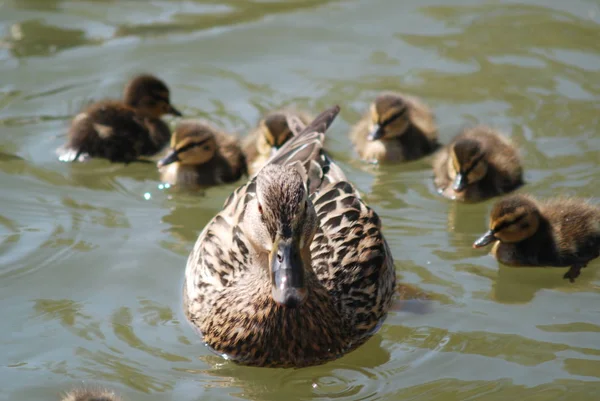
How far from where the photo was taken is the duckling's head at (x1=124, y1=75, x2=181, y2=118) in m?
6.43

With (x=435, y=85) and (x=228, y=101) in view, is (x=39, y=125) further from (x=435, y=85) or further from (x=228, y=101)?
(x=435, y=85)

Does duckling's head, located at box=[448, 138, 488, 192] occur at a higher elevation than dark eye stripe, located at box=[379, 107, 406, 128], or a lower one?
lower

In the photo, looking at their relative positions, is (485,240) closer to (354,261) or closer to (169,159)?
(354,261)

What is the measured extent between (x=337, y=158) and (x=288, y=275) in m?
2.68

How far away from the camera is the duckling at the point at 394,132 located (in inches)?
245

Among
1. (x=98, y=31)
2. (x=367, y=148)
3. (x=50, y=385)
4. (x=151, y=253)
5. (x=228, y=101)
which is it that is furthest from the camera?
(x=98, y=31)

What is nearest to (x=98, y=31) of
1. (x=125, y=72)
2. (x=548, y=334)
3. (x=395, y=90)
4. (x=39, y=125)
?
(x=125, y=72)

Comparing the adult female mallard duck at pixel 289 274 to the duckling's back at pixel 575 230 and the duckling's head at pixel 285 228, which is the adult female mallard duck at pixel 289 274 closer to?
the duckling's head at pixel 285 228

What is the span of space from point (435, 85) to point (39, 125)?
2.73m

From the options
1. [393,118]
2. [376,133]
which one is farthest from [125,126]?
[393,118]

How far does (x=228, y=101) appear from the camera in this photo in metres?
6.91

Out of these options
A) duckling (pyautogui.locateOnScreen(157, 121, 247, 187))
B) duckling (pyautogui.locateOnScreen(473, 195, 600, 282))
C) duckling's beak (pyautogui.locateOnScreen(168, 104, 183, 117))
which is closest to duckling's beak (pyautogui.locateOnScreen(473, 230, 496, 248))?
duckling (pyautogui.locateOnScreen(473, 195, 600, 282))

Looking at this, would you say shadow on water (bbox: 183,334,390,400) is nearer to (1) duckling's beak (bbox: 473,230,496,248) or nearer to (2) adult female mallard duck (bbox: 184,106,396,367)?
(2) adult female mallard duck (bbox: 184,106,396,367)

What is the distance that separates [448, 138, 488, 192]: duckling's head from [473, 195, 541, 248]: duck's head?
58 cm
